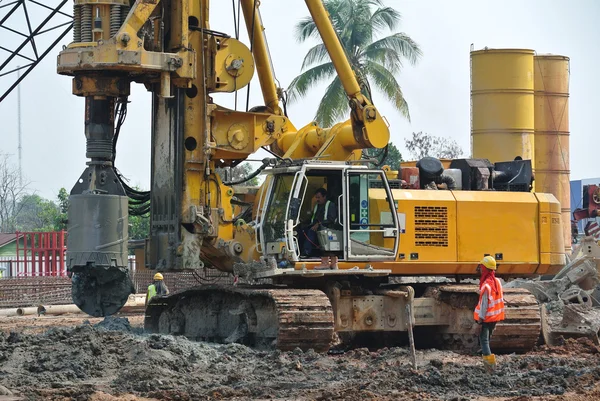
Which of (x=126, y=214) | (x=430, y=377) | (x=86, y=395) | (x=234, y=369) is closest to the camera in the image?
(x=86, y=395)

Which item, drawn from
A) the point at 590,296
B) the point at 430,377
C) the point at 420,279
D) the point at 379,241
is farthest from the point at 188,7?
the point at 590,296

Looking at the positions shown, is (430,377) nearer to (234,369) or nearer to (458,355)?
(234,369)

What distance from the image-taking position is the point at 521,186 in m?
20.3

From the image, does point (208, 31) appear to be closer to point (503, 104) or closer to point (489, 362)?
point (489, 362)

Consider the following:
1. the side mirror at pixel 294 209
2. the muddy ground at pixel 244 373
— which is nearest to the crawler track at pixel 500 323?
the muddy ground at pixel 244 373

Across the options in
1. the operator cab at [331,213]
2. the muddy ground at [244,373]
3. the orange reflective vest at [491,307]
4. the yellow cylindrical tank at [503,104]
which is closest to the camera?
the muddy ground at [244,373]

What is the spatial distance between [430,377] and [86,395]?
4030mm

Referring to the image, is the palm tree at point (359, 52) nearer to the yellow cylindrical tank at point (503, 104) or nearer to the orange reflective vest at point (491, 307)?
the yellow cylindrical tank at point (503, 104)

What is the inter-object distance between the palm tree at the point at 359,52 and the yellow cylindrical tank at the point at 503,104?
36.8 feet

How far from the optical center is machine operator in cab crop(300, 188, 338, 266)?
704 inches

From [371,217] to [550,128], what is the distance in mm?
21328

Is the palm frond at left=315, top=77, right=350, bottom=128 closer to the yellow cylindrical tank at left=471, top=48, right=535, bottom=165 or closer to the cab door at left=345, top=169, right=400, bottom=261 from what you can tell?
the yellow cylindrical tank at left=471, top=48, right=535, bottom=165

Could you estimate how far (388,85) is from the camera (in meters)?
47.2

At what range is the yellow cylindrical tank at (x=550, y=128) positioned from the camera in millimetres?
38062
